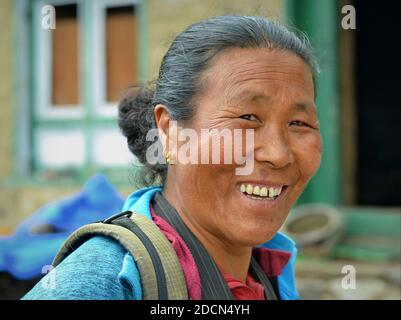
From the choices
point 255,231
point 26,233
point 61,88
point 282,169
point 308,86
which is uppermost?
point 61,88

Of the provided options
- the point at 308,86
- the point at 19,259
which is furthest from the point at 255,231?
the point at 19,259

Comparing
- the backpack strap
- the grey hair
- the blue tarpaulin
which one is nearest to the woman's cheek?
the grey hair

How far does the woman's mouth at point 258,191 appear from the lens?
5.12 ft

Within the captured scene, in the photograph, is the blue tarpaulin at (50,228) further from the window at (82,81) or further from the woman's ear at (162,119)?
the window at (82,81)

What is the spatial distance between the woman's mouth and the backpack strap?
0.26 metres

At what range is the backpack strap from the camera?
1.31 m

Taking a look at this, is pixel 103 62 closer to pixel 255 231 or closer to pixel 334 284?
pixel 334 284

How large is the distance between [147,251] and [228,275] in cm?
37

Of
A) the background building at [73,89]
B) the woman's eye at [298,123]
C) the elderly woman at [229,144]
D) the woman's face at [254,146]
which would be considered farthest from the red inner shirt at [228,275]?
the background building at [73,89]

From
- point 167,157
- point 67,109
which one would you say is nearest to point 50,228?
point 167,157

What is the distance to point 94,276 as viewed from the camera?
126 cm

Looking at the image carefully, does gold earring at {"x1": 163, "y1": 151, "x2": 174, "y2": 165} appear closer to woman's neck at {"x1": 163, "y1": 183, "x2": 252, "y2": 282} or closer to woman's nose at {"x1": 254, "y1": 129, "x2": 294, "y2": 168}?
woman's neck at {"x1": 163, "y1": 183, "x2": 252, "y2": 282}

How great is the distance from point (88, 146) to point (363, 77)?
12.6 ft
